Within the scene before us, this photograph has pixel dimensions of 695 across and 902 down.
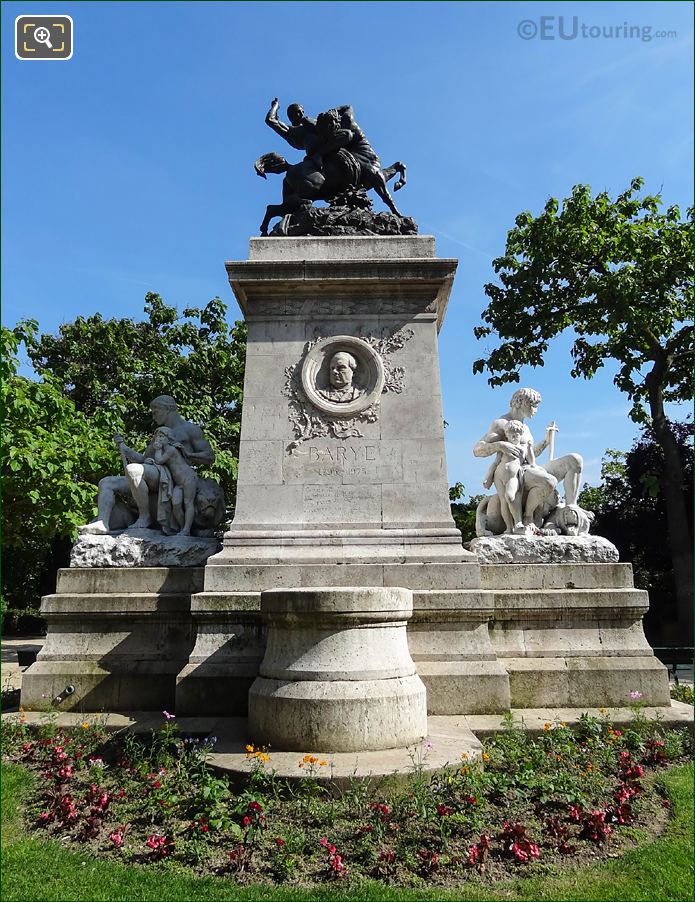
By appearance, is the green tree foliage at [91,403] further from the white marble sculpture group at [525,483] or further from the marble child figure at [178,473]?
the white marble sculpture group at [525,483]

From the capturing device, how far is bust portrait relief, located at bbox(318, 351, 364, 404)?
9.80 m

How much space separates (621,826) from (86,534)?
→ 7350mm

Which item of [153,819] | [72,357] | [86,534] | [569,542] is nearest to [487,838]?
[153,819]

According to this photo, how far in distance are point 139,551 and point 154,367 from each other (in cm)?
1468

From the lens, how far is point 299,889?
4.71 m

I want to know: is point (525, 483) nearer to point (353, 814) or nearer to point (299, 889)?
point (353, 814)

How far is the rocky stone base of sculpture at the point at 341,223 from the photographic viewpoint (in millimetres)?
10758

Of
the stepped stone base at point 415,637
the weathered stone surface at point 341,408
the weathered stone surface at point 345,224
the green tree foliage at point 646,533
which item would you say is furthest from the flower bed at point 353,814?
the green tree foliage at point 646,533

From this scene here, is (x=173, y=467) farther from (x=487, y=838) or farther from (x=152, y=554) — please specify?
(x=487, y=838)

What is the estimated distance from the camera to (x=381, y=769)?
5949mm

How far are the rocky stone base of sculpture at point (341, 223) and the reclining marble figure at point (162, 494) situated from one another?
3453 millimetres

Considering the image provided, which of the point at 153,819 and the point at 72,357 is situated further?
the point at 72,357

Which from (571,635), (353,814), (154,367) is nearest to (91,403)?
(154,367)

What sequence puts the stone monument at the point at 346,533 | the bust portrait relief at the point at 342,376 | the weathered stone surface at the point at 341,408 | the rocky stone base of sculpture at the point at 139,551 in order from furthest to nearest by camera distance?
1. the bust portrait relief at the point at 342,376
2. the rocky stone base of sculpture at the point at 139,551
3. the weathered stone surface at the point at 341,408
4. the stone monument at the point at 346,533
